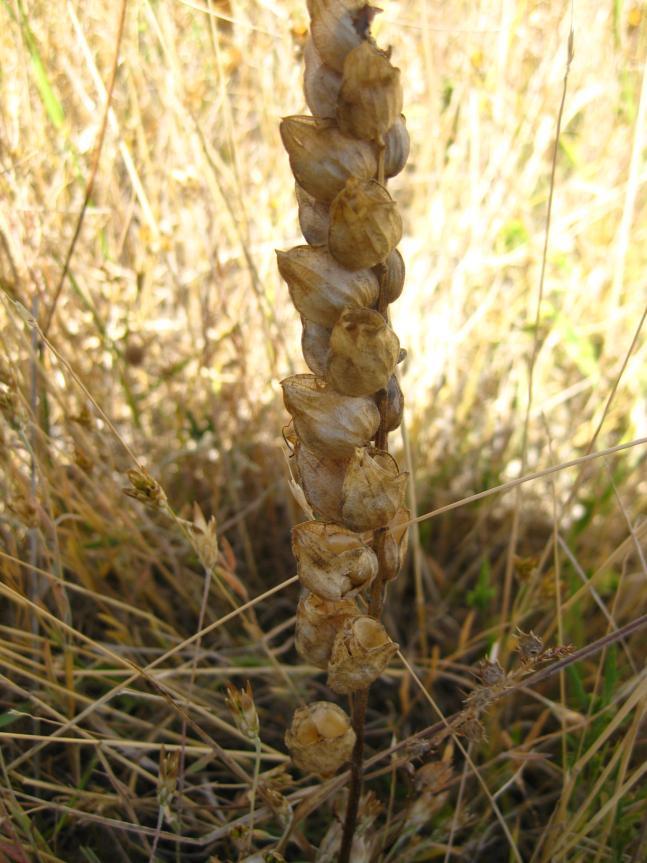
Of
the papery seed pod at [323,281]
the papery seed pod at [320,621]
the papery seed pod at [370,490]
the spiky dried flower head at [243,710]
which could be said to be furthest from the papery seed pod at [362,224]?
the spiky dried flower head at [243,710]

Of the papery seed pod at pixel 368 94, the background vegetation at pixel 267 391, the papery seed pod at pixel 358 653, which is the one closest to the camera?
the papery seed pod at pixel 368 94

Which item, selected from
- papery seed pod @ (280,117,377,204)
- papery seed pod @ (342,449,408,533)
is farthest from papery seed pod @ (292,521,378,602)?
papery seed pod @ (280,117,377,204)

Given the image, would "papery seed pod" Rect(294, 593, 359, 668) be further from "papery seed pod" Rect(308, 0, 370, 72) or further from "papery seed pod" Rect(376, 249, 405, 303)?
"papery seed pod" Rect(308, 0, 370, 72)

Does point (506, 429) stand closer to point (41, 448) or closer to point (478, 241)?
point (478, 241)

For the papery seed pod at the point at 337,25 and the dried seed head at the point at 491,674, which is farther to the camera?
the dried seed head at the point at 491,674

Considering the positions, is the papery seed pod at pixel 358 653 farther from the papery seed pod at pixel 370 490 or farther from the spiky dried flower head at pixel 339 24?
the spiky dried flower head at pixel 339 24

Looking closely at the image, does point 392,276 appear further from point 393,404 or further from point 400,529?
point 400,529

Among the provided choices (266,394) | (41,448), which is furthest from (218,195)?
(41,448)

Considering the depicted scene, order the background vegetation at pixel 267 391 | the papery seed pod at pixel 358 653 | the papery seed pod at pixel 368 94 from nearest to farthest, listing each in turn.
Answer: the papery seed pod at pixel 368 94
the papery seed pod at pixel 358 653
the background vegetation at pixel 267 391
